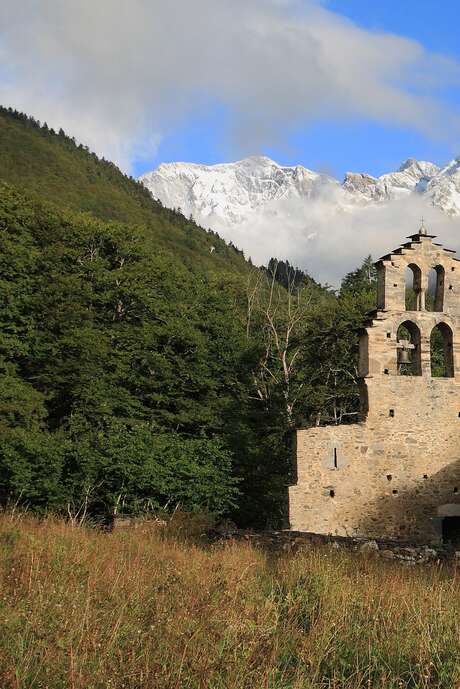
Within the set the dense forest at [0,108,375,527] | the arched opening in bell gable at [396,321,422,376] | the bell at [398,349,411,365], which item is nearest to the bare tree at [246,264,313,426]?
the dense forest at [0,108,375,527]

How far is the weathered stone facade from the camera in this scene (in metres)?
17.0

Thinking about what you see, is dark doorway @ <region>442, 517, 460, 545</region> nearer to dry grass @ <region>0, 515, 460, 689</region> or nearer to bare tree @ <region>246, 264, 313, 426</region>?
bare tree @ <region>246, 264, 313, 426</region>

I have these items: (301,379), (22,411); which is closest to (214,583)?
(22,411)

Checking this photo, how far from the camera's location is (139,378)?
2903cm

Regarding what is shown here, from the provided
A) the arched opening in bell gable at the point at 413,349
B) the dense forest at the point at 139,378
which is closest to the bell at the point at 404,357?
the arched opening in bell gable at the point at 413,349

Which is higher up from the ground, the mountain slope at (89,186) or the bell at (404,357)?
the mountain slope at (89,186)

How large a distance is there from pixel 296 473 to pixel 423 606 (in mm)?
10867

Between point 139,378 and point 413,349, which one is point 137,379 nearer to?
point 139,378

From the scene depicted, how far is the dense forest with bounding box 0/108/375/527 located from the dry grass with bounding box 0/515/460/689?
13.2m

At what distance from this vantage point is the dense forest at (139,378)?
21.5 metres

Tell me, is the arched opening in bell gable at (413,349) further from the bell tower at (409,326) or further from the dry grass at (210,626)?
the dry grass at (210,626)

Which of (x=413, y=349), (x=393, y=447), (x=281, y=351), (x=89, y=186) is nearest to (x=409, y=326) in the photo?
(x=413, y=349)

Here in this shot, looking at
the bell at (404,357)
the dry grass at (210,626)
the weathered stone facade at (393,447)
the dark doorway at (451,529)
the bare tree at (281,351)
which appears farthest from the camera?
the bare tree at (281,351)

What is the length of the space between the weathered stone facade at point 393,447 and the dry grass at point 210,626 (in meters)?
8.96
